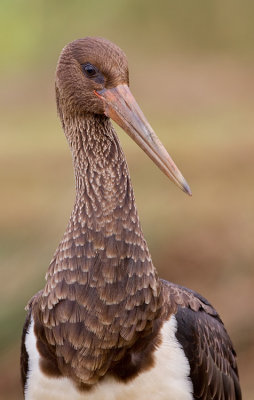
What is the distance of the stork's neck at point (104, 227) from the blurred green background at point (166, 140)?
9.50 ft

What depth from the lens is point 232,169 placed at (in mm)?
7719

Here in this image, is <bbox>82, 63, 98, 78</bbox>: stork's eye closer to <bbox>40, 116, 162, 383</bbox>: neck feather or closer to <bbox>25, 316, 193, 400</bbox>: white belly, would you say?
<bbox>40, 116, 162, 383</bbox>: neck feather

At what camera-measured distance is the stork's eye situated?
10.3 feet

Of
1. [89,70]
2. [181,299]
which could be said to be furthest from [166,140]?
[89,70]

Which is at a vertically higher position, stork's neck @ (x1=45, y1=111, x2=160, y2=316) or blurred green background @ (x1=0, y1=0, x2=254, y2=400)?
blurred green background @ (x1=0, y1=0, x2=254, y2=400)

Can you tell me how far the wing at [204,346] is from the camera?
3.24m

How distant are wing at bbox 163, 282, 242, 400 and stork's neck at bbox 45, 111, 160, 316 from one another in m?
0.16

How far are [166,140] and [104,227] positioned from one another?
4323 mm

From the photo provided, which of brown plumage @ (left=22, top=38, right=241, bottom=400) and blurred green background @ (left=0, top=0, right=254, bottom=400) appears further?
blurred green background @ (left=0, top=0, right=254, bottom=400)

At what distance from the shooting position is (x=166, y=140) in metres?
7.44

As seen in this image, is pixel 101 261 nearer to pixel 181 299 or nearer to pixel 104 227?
pixel 104 227

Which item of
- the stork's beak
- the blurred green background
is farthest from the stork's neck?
the blurred green background

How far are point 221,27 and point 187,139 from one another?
3.49 ft

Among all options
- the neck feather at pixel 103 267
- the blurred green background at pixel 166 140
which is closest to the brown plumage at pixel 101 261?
the neck feather at pixel 103 267
